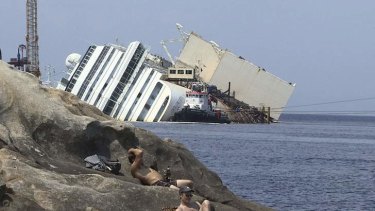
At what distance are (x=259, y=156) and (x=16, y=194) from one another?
40208 millimetres

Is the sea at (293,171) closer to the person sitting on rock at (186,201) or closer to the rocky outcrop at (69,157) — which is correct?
the rocky outcrop at (69,157)

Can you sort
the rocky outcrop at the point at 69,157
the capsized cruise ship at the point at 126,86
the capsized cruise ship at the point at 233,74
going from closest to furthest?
1. the rocky outcrop at the point at 69,157
2. the capsized cruise ship at the point at 126,86
3. the capsized cruise ship at the point at 233,74

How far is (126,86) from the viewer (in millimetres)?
101438

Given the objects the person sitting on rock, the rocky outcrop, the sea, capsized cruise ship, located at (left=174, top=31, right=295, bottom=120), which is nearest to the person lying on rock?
the rocky outcrop

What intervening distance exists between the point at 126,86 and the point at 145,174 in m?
82.9

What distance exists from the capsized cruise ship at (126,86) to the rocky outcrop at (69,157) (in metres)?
78.4

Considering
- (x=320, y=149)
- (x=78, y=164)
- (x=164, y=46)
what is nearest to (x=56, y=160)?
(x=78, y=164)

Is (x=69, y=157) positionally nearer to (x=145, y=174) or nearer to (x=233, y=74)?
(x=145, y=174)

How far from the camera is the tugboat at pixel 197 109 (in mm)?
102812

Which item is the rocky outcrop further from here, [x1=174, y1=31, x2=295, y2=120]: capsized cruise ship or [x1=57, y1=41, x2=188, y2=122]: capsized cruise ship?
[x1=174, y1=31, x2=295, y2=120]: capsized cruise ship

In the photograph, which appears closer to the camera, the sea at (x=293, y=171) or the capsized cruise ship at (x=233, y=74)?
the sea at (x=293, y=171)

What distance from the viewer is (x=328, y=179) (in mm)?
40812

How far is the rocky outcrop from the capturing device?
14508 mm

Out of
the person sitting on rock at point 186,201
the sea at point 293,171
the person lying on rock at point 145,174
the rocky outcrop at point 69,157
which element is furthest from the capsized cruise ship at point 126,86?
the person sitting on rock at point 186,201
